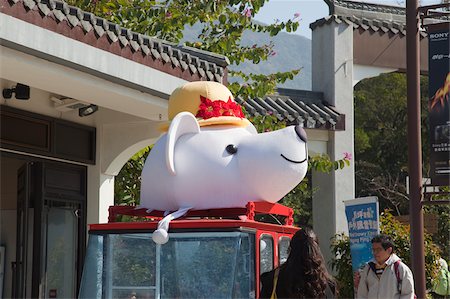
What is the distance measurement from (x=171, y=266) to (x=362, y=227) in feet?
15.9

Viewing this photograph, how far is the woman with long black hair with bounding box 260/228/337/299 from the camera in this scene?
6.44m

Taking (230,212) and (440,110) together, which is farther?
(440,110)

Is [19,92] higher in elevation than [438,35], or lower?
lower

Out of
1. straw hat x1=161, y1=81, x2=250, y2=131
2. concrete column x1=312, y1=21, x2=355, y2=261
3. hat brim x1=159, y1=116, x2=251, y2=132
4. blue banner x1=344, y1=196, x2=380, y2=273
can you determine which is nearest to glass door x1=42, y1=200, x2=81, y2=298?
blue banner x1=344, y1=196, x2=380, y2=273

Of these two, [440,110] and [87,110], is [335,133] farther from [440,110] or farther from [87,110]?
[87,110]

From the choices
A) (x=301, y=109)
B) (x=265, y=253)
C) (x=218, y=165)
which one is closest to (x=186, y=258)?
(x=265, y=253)

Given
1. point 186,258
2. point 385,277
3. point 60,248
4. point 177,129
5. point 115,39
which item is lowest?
point 385,277

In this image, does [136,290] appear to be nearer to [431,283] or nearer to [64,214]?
[64,214]

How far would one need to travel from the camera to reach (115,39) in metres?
9.81

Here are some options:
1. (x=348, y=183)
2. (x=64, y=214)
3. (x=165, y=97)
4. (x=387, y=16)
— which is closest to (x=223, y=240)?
Result: (x=165, y=97)

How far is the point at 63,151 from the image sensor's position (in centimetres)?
1190

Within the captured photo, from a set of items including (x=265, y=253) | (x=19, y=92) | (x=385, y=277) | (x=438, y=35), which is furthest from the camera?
(x=438, y=35)

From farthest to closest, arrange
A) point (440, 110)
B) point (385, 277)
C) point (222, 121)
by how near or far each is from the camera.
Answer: point (440, 110), point (385, 277), point (222, 121)

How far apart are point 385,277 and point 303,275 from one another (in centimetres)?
220
